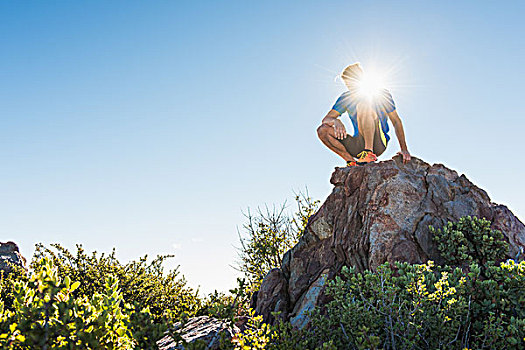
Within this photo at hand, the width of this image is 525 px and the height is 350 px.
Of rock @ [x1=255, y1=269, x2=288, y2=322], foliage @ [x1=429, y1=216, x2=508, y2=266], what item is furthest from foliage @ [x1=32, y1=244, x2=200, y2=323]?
foliage @ [x1=429, y1=216, x2=508, y2=266]

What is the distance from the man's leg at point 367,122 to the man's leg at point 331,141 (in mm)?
448

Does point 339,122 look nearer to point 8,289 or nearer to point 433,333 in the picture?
point 433,333

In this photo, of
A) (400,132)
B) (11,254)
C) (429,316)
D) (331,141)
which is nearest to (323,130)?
(331,141)

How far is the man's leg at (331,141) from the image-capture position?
760 cm

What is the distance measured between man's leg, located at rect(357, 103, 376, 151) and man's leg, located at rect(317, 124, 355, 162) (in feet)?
1.47

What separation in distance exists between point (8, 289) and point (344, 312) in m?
7.57

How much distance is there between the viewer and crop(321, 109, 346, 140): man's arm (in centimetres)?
740

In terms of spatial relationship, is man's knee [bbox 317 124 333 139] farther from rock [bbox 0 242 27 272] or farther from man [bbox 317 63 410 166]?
rock [bbox 0 242 27 272]

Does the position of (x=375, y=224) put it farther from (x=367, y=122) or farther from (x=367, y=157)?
(x=367, y=122)

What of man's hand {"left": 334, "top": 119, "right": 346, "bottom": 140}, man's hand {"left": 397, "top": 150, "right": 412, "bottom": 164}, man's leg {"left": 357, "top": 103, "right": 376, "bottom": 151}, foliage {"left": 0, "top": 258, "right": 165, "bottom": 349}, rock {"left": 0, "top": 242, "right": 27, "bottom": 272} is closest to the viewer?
foliage {"left": 0, "top": 258, "right": 165, "bottom": 349}

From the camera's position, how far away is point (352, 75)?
777 cm

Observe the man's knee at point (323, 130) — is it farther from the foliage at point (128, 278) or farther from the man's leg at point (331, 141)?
the foliage at point (128, 278)

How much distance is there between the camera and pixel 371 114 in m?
7.61

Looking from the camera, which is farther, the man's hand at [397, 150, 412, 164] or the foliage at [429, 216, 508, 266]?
the man's hand at [397, 150, 412, 164]
